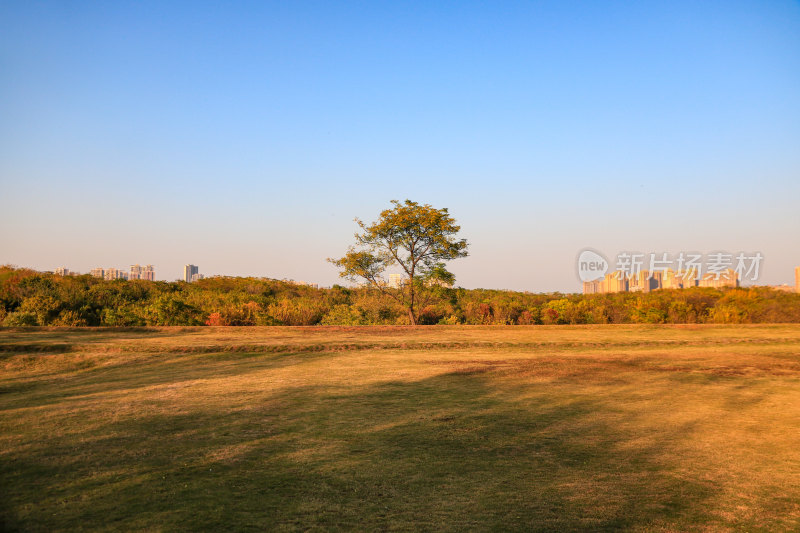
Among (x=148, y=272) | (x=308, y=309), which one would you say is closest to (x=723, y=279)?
(x=308, y=309)

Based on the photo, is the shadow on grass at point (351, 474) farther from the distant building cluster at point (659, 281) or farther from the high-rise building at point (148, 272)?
the high-rise building at point (148, 272)

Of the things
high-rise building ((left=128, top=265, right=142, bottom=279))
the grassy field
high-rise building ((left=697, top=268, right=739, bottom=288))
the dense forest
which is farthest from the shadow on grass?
high-rise building ((left=128, top=265, right=142, bottom=279))

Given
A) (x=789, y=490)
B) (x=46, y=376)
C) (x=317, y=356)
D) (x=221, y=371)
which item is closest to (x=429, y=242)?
(x=317, y=356)

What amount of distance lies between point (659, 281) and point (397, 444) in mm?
36947

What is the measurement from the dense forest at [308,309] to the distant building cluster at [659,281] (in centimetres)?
471

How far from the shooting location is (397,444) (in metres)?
5.24

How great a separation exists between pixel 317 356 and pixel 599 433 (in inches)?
317

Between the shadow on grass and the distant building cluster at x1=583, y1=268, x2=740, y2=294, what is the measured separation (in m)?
30.9

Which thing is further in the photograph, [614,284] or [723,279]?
[614,284]

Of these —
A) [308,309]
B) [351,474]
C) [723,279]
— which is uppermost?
[723,279]

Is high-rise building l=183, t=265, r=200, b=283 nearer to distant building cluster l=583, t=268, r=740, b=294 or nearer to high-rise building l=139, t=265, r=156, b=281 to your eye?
high-rise building l=139, t=265, r=156, b=281

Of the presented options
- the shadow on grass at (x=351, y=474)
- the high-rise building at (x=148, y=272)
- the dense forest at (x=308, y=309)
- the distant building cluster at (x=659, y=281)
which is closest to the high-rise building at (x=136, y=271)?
the high-rise building at (x=148, y=272)

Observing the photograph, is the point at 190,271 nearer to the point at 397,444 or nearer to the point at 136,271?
the point at 136,271

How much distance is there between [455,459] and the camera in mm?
4754
